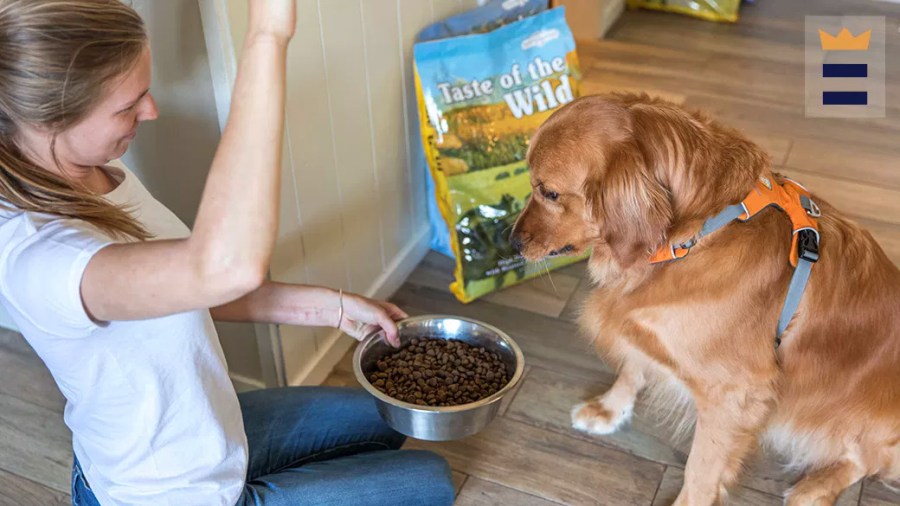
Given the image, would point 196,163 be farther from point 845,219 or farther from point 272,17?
point 845,219

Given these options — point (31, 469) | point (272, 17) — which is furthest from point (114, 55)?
point (31, 469)

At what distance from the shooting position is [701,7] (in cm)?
438

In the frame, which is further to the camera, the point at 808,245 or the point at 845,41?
the point at 845,41

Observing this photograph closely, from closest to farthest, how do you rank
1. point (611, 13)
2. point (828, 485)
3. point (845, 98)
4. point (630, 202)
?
point (630, 202), point (828, 485), point (845, 98), point (611, 13)

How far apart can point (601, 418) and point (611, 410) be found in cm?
3

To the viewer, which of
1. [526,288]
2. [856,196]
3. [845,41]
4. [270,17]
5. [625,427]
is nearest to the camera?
[270,17]

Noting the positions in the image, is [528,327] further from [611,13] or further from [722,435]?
[611,13]

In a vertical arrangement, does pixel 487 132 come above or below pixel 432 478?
above

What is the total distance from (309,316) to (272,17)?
0.76 metres

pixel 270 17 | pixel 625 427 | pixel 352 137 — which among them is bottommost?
pixel 625 427

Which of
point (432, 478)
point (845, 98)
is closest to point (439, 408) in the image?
point (432, 478)

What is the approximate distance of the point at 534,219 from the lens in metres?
1.72

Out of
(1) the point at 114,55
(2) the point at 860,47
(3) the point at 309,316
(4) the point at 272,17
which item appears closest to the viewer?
(4) the point at 272,17

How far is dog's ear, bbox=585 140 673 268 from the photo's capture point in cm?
149
